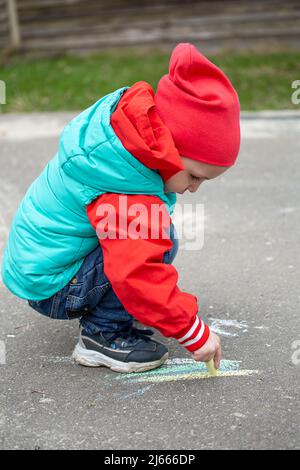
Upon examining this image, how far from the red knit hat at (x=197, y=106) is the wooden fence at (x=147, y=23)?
20.2 ft

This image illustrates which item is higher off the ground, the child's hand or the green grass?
the child's hand

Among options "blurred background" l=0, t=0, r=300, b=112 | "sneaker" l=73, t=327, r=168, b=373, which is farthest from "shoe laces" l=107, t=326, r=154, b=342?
"blurred background" l=0, t=0, r=300, b=112

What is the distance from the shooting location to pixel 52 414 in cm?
224

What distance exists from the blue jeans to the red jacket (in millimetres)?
195

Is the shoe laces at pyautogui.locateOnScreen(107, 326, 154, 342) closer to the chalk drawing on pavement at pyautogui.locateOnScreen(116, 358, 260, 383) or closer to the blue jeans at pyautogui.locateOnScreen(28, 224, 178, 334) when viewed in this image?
the blue jeans at pyautogui.locateOnScreen(28, 224, 178, 334)

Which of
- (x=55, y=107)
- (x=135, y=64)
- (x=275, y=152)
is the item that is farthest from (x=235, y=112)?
(x=135, y=64)

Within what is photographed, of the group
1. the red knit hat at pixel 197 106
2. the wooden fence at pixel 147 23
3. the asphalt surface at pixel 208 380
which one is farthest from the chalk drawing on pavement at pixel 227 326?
the wooden fence at pixel 147 23

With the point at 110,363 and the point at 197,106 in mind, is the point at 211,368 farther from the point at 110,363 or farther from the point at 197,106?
the point at 197,106

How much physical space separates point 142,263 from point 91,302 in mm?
390

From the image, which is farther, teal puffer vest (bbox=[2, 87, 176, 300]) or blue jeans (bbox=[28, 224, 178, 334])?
blue jeans (bbox=[28, 224, 178, 334])

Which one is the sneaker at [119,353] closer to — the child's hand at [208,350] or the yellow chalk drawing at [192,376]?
the yellow chalk drawing at [192,376]

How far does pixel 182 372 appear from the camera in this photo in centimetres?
245

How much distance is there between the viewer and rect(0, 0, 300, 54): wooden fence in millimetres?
7973

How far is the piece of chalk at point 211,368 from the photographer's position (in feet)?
7.71
